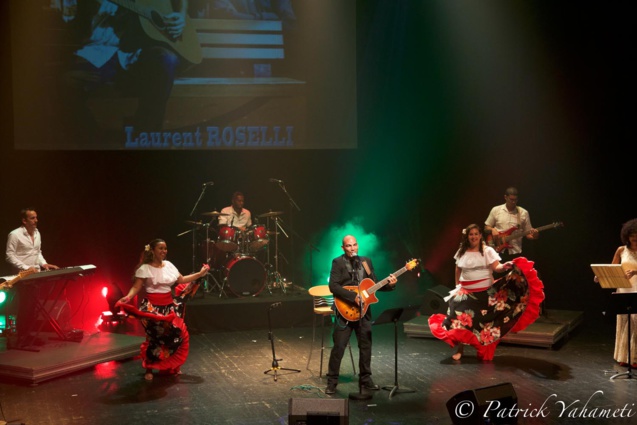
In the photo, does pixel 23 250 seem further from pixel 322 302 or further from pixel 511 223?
pixel 511 223

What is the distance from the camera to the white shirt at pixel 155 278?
827 centimetres

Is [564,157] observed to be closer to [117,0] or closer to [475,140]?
[475,140]

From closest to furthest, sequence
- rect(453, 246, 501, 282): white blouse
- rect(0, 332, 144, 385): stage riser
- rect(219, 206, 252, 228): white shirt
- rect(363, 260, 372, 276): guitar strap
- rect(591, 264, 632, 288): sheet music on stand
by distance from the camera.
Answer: rect(363, 260, 372, 276): guitar strap
rect(591, 264, 632, 288): sheet music on stand
rect(0, 332, 144, 385): stage riser
rect(453, 246, 501, 282): white blouse
rect(219, 206, 252, 228): white shirt

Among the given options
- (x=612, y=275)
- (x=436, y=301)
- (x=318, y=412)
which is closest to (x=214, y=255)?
(x=436, y=301)

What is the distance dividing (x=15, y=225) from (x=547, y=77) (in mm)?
8492

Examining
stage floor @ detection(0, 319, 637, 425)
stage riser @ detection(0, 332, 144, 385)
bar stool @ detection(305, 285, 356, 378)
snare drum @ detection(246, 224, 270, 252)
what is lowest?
stage floor @ detection(0, 319, 637, 425)

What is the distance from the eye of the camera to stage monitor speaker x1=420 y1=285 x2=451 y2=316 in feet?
32.8

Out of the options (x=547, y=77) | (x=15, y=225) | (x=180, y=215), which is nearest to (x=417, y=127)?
(x=547, y=77)

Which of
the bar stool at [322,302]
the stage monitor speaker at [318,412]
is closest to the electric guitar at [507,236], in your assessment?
the bar stool at [322,302]

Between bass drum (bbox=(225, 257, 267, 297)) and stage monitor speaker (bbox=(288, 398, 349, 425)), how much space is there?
5.91 meters

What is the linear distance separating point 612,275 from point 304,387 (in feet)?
11.1

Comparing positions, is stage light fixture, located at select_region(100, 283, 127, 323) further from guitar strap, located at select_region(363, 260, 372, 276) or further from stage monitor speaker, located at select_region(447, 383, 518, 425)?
stage monitor speaker, located at select_region(447, 383, 518, 425)

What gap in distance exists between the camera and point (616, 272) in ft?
26.1

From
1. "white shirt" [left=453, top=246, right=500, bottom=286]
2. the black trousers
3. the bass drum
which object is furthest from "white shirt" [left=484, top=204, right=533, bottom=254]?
the black trousers
